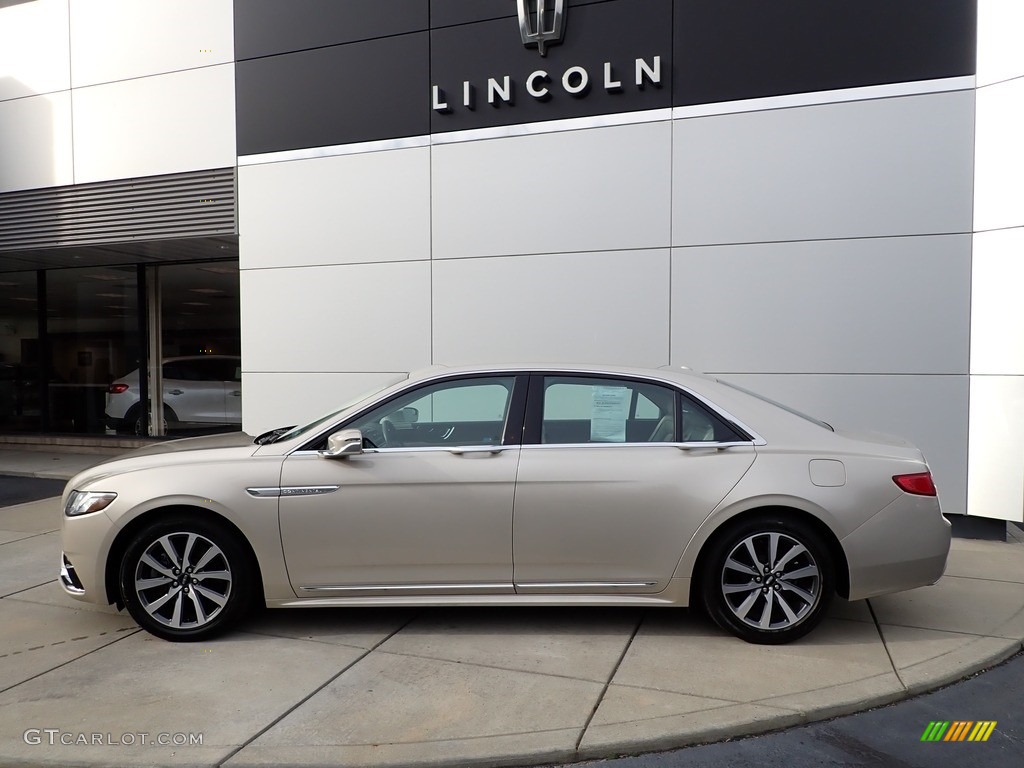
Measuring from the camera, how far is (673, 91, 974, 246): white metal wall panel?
23.1 ft

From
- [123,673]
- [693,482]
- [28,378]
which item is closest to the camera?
[123,673]

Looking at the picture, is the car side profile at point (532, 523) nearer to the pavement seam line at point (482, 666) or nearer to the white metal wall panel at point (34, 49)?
the pavement seam line at point (482, 666)

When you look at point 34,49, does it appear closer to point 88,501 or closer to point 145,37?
point 145,37

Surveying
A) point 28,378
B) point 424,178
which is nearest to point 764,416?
point 424,178

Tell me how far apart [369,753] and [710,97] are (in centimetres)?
667

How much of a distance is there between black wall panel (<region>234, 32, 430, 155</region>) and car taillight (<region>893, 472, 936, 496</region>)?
6.22 metres

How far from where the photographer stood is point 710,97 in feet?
25.0

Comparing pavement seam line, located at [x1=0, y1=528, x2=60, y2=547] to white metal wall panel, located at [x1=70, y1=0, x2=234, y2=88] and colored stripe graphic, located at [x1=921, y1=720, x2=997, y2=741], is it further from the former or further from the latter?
colored stripe graphic, located at [x1=921, y1=720, x2=997, y2=741]

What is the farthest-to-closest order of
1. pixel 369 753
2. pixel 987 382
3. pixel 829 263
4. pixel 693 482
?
pixel 829 263
pixel 987 382
pixel 693 482
pixel 369 753

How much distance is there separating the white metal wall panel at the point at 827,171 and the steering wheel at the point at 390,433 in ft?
14.1

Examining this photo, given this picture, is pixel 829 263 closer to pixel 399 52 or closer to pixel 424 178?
pixel 424 178

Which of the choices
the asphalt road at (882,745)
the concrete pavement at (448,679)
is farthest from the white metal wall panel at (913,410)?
the asphalt road at (882,745)

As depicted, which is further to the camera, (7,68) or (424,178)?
(7,68)

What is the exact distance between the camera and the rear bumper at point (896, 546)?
→ 423cm
